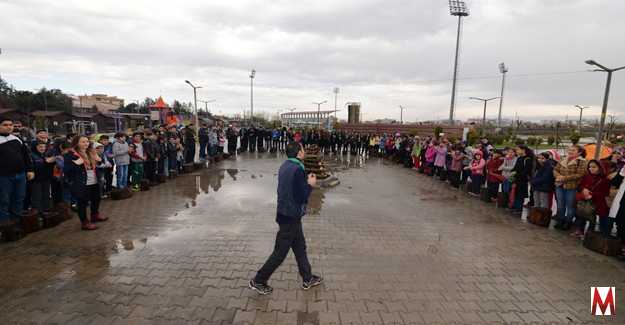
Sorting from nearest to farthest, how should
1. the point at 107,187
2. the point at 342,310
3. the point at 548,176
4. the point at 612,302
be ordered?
the point at 342,310 → the point at 612,302 → the point at 548,176 → the point at 107,187

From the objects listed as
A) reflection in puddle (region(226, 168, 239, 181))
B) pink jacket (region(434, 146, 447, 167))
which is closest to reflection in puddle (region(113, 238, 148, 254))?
reflection in puddle (region(226, 168, 239, 181))

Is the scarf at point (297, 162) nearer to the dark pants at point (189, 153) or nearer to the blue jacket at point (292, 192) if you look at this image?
the blue jacket at point (292, 192)

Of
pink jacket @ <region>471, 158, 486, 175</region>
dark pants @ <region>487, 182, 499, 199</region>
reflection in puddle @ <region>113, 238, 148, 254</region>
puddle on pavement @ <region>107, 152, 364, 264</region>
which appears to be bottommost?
puddle on pavement @ <region>107, 152, 364, 264</region>

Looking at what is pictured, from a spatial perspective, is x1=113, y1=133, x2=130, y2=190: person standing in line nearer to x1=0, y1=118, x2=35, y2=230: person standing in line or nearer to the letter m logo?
x1=0, y1=118, x2=35, y2=230: person standing in line

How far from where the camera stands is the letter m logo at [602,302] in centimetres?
365

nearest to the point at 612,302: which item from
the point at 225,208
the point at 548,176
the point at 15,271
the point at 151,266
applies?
the point at 548,176

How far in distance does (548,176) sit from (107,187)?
33.4 feet

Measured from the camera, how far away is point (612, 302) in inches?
150

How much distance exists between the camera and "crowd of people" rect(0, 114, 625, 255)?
18.0 ft

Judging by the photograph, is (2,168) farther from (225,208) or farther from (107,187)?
(225,208)

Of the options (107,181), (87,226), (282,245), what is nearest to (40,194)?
(87,226)

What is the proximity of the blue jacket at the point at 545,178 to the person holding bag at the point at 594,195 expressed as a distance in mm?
817

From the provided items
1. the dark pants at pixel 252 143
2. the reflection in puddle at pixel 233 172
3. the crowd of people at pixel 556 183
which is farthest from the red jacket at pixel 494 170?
the dark pants at pixel 252 143

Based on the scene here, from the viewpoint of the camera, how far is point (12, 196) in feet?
18.2
